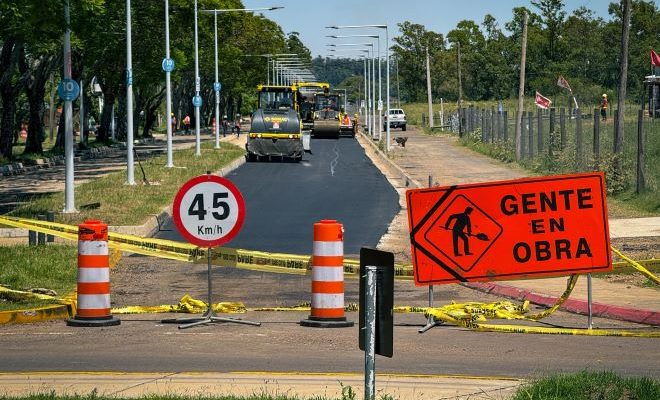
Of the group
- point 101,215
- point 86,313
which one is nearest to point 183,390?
point 86,313

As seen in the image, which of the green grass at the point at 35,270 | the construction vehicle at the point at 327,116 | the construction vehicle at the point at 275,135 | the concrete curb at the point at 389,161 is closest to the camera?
the green grass at the point at 35,270

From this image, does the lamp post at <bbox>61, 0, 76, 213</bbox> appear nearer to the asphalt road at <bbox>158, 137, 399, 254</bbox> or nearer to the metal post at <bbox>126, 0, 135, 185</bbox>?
the asphalt road at <bbox>158, 137, 399, 254</bbox>

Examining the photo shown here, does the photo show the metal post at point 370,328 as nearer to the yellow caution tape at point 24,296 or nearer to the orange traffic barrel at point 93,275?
the orange traffic barrel at point 93,275

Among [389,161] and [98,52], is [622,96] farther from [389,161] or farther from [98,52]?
[98,52]

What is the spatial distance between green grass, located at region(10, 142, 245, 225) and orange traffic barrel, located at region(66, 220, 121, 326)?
1224cm

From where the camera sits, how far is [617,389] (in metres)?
9.16

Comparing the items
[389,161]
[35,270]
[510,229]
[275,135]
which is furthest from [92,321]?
[275,135]

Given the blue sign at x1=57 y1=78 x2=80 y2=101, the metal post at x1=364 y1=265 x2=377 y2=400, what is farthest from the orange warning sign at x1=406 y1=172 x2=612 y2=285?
the blue sign at x1=57 y1=78 x2=80 y2=101

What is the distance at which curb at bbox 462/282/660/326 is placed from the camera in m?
14.2

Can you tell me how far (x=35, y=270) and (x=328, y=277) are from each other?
5.76 m

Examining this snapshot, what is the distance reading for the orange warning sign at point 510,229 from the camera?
1346 centimetres

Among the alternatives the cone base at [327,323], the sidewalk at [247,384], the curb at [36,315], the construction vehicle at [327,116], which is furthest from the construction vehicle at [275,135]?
the sidewalk at [247,384]

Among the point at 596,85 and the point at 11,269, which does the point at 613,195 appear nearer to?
the point at 11,269

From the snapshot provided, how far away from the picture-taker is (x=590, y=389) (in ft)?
30.3
